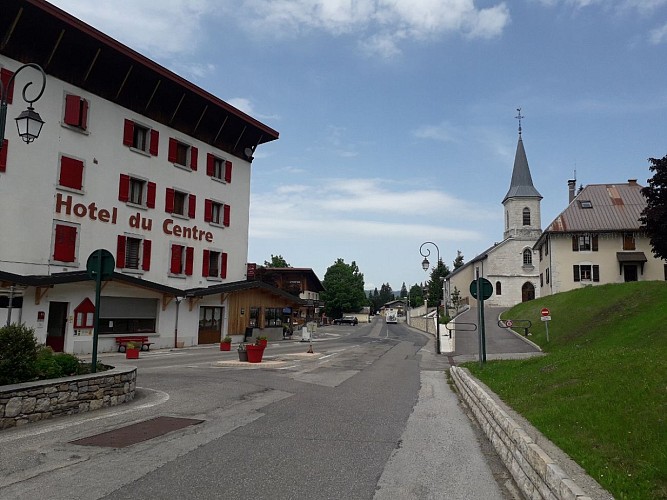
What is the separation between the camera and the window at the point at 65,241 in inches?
1007

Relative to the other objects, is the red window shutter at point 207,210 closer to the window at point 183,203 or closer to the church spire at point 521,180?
the window at point 183,203

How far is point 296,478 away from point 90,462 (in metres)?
2.68

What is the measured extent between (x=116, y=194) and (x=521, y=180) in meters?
69.4

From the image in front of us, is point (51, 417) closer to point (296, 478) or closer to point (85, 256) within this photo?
point (296, 478)

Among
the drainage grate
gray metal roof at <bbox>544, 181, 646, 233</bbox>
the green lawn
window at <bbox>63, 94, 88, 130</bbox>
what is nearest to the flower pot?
the green lawn

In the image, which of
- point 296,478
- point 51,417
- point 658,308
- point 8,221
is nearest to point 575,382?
point 296,478

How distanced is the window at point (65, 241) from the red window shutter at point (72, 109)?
5129mm

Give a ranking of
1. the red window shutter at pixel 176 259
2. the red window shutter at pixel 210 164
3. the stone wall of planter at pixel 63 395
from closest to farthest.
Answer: the stone wall of planter at pixel 63 395 < the red window shutter at pixel 176 259 < the red window shutter at pixel 210 164

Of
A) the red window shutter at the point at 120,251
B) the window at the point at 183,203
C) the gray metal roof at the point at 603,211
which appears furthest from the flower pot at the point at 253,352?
the gray metal roof at the point at 603,211

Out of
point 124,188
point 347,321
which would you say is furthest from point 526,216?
point 124,188

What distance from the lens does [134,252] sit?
3044 centimetres

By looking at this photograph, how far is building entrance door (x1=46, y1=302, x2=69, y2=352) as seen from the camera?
2539cm

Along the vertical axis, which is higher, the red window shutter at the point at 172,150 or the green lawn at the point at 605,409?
the red window shutter at the point at 172,150

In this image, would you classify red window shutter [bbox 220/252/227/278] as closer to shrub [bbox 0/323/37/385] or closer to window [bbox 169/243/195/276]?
window [bbox 169/243/195/276]
